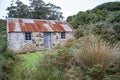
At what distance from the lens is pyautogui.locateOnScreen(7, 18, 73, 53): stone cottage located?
18438 millimetres

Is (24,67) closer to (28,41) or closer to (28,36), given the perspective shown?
(28,41)

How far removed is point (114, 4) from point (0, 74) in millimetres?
22907

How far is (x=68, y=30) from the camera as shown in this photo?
21078 mm

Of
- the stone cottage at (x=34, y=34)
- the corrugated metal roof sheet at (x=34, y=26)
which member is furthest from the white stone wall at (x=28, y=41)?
the corrugated metal roof sheet at (x=34, y=26)

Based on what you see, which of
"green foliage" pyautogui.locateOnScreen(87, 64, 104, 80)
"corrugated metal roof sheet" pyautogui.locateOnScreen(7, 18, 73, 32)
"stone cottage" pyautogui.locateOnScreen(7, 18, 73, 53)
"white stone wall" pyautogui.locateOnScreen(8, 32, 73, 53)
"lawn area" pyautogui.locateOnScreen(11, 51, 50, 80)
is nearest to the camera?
"green foliage" pyautogui.locateOnScreen(87, 64, 104, 80)

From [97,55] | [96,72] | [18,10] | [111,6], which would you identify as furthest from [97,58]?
[18,10]

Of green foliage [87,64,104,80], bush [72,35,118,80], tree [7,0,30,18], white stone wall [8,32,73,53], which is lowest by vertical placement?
white stone wall [8,32,73,53]

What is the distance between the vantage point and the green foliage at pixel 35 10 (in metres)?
32.8

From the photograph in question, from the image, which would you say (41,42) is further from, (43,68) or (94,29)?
(43,68)

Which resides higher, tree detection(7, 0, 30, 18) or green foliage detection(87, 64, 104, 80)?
tree detection(7, 0, 30, 18)

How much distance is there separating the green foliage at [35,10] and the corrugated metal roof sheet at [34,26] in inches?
473

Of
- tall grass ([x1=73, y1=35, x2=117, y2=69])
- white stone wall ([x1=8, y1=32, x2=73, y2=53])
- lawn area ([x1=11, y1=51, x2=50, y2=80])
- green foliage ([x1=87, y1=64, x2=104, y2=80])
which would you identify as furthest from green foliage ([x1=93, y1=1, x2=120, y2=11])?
Answer: green foliage ([x1=87, y1=64, x2=104, y2=80])

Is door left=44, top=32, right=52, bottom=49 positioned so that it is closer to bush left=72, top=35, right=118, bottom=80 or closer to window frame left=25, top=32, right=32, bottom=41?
window frame left=25, top=32, right=32, bottom=41

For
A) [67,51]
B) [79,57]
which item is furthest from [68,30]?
[79,57]
